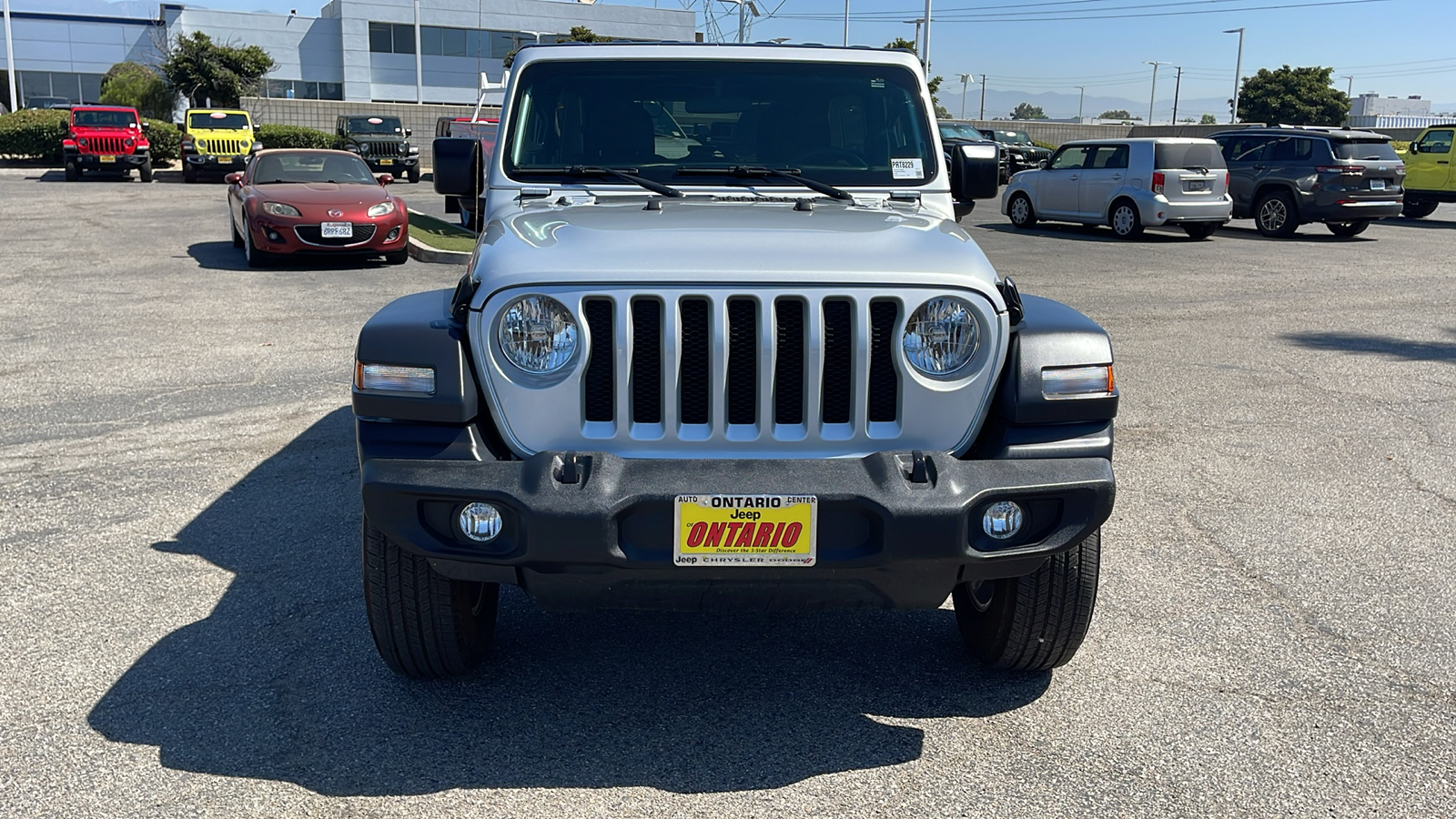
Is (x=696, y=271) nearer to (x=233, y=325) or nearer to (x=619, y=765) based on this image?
(x=619, y=765)

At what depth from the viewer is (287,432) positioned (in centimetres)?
684

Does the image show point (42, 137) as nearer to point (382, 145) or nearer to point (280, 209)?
point (382, 145)

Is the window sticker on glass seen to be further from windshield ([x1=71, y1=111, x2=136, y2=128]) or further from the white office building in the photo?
the white office building

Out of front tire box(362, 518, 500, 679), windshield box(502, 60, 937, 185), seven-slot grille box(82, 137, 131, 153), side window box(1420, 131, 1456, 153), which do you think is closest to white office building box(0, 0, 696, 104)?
seven-slot grille box(82, 137, 131, 153)

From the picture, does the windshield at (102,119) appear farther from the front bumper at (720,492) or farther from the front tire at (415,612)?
the front bumper at (720,492)

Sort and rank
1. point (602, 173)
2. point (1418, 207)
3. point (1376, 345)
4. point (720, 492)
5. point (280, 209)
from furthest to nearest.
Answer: point (1418, 207) → point (280, 209) → point (1376, 345) → point (602, 173) → point (720, 492)

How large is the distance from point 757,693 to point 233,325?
25.8ft

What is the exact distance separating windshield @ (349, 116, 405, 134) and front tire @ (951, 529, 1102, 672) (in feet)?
104

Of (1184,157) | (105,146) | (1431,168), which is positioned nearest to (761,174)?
(1184,157)

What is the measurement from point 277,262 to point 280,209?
103cm

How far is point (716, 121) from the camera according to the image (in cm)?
466

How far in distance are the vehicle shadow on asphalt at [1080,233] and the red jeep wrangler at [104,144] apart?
Result: 66.6 ft

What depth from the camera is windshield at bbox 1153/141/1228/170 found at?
733 inches

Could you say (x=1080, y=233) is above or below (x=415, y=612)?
above
